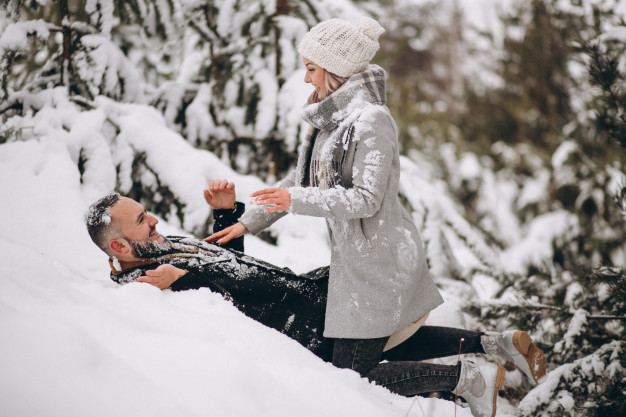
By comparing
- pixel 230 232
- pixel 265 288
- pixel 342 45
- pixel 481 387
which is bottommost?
pixel 481 387

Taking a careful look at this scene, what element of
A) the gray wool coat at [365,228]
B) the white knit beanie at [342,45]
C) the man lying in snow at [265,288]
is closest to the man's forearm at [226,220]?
the man lying in snow at [265,288]

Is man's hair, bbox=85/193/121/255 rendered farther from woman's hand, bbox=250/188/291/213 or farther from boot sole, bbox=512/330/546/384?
boot sole, bbox=512/330/546/384

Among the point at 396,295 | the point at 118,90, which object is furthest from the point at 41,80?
the point at 396,295

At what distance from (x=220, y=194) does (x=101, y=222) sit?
561mm

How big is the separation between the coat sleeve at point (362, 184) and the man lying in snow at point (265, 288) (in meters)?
0.43

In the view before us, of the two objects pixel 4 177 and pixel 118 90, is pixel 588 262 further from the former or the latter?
pixel 4 177

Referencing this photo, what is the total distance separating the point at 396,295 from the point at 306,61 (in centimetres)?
104

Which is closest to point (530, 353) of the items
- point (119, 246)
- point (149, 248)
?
point (149, 248)

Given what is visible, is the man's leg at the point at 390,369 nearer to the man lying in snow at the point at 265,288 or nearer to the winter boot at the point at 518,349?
the man lying in snow at the point at 265,288

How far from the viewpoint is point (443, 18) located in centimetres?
1823

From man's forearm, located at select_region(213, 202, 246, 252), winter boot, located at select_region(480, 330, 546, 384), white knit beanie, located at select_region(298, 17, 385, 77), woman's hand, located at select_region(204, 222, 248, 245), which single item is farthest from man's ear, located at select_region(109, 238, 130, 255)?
winter boot, located at select_region(480, 330, 546, 384)

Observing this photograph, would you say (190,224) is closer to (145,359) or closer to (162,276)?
(162,276)

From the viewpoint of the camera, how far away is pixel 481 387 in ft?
7.17

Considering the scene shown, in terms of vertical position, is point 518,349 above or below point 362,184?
below
